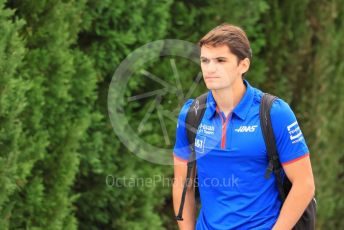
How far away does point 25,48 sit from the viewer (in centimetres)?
493

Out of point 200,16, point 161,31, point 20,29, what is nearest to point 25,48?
point 20,29

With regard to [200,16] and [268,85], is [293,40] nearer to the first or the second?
Result: [268,85]

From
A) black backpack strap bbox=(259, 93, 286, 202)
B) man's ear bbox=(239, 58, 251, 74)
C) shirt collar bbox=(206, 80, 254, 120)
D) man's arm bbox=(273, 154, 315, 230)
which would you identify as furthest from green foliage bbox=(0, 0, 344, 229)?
man's arm bbox=(273, 154, 315, 230)

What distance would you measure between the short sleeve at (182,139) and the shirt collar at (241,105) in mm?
124

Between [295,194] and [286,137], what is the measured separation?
308 millimetres

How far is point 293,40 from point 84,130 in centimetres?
353

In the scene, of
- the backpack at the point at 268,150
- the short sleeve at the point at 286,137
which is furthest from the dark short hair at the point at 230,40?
the short sleeve at the point at 286,137

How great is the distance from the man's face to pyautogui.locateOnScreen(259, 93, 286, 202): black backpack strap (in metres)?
0.23

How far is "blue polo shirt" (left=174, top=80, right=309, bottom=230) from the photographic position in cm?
370

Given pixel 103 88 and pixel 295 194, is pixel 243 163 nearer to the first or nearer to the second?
pixel 295 194

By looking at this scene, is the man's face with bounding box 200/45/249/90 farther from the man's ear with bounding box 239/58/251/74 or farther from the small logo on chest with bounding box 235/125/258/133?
the small logo on chest with bounding box 235/125/258/133

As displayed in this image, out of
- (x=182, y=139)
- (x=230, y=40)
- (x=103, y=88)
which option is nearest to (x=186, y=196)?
(x=182, y=139)

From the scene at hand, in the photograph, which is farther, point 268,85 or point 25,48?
point 268,85

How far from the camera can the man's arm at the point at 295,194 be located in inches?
146
